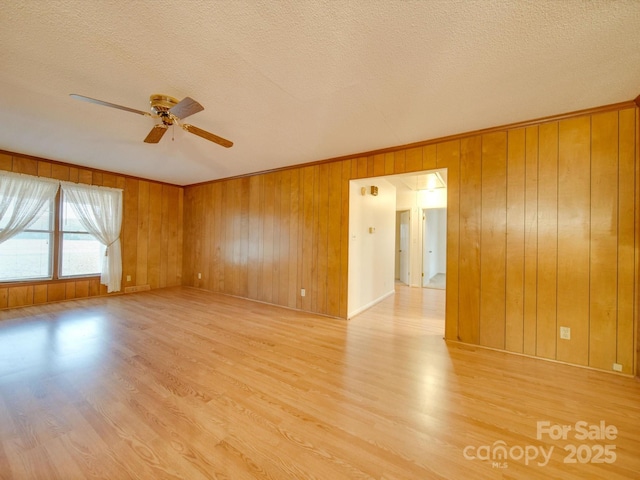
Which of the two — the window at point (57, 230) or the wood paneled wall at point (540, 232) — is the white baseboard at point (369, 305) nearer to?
the wood paneled wall at point (540, 232)


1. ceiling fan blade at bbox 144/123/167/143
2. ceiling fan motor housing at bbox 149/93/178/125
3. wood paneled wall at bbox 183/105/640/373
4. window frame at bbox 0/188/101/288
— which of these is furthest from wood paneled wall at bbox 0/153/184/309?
wood paneled wall at bbox 183/105/640/373

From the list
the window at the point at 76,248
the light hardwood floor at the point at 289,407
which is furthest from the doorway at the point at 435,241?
the window at the point at 76,248

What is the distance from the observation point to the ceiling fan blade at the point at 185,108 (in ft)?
5.99

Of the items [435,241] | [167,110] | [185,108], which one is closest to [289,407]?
[185,108]

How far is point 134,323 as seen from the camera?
340 cm

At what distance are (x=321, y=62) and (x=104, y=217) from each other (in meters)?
5.43

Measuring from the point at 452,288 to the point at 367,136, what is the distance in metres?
2.18

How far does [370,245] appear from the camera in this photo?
4461mm

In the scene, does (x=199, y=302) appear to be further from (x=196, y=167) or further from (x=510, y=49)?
(x=510, y=49)

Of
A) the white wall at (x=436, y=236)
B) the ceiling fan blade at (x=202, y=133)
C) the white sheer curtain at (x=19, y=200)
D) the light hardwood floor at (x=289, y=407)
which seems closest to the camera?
the light hardwood floor at (x=289, y=407)

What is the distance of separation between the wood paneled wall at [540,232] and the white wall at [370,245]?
0.18m

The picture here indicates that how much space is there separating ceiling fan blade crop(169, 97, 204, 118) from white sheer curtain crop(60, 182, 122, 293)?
13.6 feet

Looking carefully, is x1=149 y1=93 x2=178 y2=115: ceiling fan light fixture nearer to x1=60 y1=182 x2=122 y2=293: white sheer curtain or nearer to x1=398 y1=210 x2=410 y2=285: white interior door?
x1=60 y1=182 x2=122 y2=293: white sheer curtain

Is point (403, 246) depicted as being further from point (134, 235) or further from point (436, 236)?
point (134, 235)
